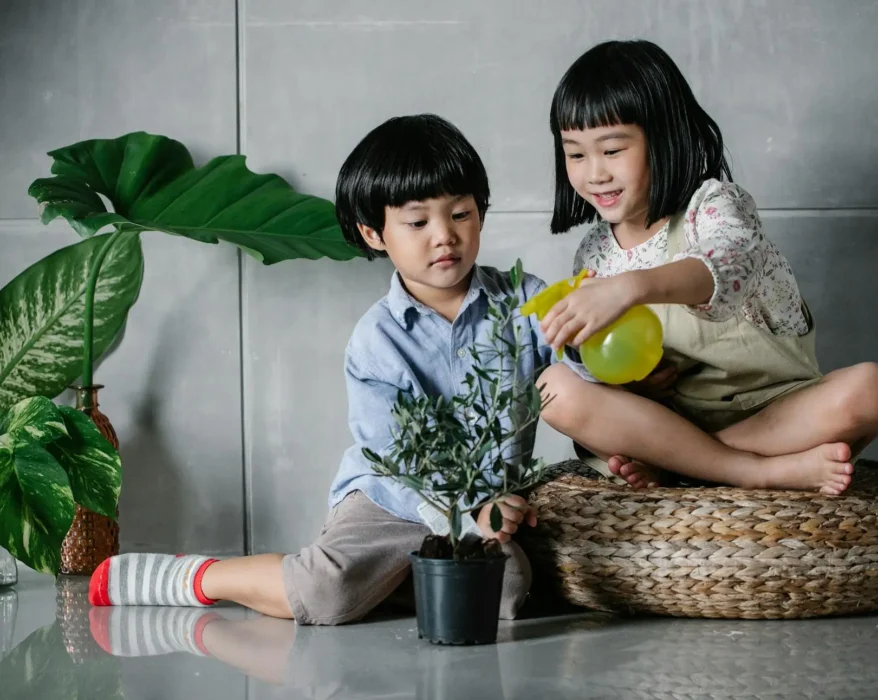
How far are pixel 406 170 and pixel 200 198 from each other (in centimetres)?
50

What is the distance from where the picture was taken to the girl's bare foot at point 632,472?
150 cm

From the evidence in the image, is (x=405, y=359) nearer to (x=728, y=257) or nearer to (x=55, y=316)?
(x=728, y=257)

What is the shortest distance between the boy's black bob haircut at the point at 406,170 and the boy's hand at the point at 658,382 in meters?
0.35

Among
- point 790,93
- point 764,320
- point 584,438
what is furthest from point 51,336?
point 790,93

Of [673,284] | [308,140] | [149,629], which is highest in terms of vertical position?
[308,140]

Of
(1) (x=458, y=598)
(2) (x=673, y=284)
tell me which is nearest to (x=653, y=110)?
(2) (x=673, y=284)

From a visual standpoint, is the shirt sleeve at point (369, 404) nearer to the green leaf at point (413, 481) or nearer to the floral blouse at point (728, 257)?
the green leaf at point (413, 481)

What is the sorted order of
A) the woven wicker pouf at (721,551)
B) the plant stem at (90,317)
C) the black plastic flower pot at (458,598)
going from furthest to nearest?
the plant stem at (90,317), the woven wicker pouf at (721,551), the black plastic flower pot at (458,598)

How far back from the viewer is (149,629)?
4.54 ft

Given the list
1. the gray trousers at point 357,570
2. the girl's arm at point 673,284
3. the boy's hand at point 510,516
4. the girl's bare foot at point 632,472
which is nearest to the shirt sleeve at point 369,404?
A: the gray trousers at point 357,570

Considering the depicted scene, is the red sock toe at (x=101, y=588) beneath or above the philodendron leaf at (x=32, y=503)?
beneath

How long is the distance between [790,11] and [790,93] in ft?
0.48

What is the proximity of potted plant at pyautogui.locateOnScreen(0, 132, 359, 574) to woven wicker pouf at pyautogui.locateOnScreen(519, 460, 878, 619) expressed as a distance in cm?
70

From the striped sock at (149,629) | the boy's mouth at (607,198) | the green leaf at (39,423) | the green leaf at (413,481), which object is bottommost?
the striped sock at (149,629)
